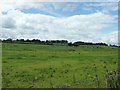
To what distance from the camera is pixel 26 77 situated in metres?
20.8

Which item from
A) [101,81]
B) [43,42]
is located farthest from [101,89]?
[43,42]

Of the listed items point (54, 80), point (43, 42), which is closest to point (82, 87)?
point (54, 80)

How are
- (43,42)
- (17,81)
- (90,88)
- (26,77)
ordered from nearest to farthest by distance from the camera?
(90,88)
(17,81)
(26,77)
(43,42)

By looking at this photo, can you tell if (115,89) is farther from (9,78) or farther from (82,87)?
(9,78)

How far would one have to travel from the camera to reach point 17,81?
19125 mm

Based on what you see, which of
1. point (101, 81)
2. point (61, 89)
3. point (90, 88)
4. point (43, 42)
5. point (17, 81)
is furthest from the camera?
point (43, 42)

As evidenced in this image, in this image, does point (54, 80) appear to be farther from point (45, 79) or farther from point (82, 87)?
point (82, 87)

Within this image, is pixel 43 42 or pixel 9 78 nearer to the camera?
pixel 9 78

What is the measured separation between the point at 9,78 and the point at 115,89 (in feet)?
35.1

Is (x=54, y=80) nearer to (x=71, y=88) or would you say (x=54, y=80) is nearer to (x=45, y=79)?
(x=45, y=79)

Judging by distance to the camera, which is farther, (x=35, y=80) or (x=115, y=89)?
(x=35, y=80)

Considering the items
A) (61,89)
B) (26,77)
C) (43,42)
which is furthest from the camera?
(43,42)

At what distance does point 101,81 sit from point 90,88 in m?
1.16

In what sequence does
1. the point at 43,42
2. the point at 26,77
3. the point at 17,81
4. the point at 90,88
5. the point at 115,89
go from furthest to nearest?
the point at 43,42, the point at 26,77, the point at 17,81, the point at 90,88, the point at 115,89
